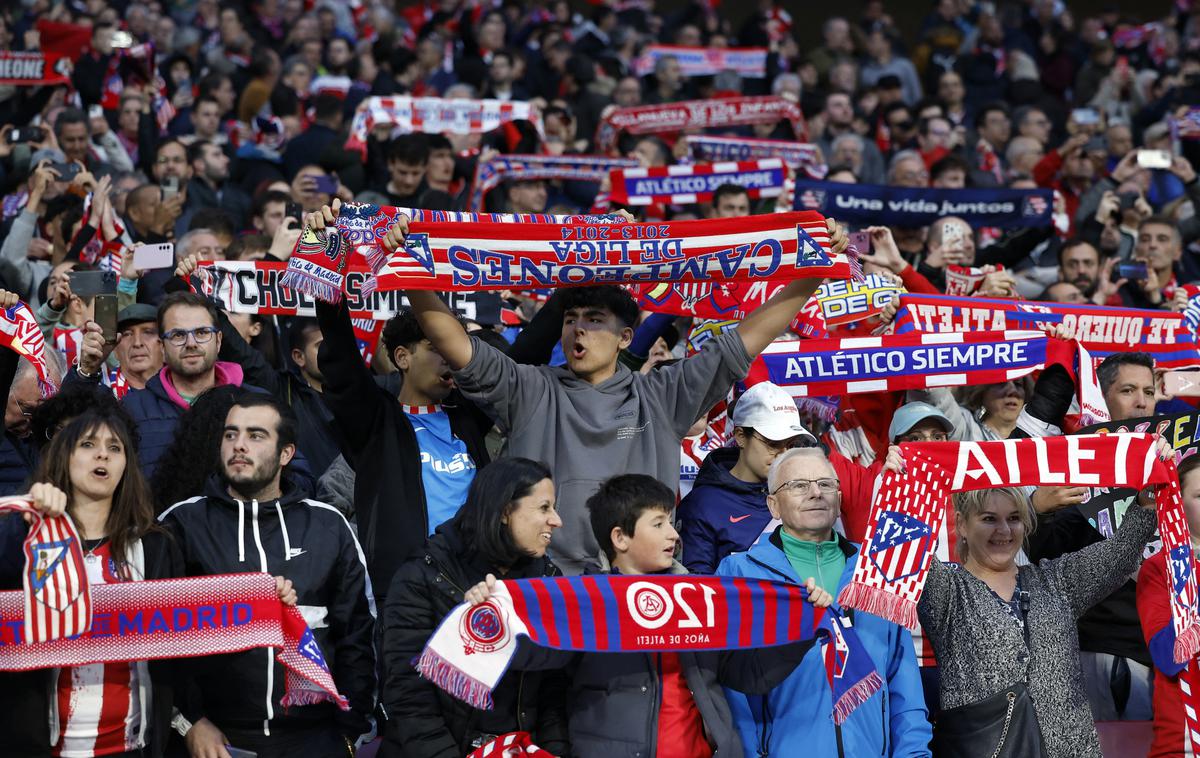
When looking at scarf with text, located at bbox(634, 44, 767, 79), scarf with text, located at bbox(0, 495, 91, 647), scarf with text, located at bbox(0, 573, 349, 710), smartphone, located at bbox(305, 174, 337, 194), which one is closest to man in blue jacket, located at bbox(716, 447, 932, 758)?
scarf with text, located at bbox(0, 573, 349, 710)

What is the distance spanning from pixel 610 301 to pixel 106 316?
7.15 ft

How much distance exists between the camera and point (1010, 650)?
205 inches

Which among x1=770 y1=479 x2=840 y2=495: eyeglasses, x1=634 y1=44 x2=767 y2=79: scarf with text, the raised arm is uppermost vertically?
x1=634 y1=44 x2=767 y2=79: scarf with text

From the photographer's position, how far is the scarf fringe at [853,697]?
486 cm

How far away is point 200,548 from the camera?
16.2 ft

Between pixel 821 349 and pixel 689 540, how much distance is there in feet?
4.81

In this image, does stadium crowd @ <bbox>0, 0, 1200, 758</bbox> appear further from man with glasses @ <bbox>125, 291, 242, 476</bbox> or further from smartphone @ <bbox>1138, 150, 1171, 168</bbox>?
smartphone @ <bbox>1138, 150, 1171, 168</bbox>

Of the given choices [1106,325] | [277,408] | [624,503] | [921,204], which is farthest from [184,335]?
[921,204]

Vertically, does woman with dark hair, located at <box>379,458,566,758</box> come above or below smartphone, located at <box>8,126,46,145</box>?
below

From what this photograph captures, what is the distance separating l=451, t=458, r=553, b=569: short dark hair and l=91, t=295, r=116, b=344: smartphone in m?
2.26

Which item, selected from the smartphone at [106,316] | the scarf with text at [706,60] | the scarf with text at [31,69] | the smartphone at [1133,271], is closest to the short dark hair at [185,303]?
the smartphone at [106,316]

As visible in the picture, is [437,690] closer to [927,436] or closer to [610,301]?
[610,301]

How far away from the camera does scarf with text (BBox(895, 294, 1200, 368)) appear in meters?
7.58

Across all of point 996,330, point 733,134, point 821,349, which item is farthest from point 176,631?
point 733,134
